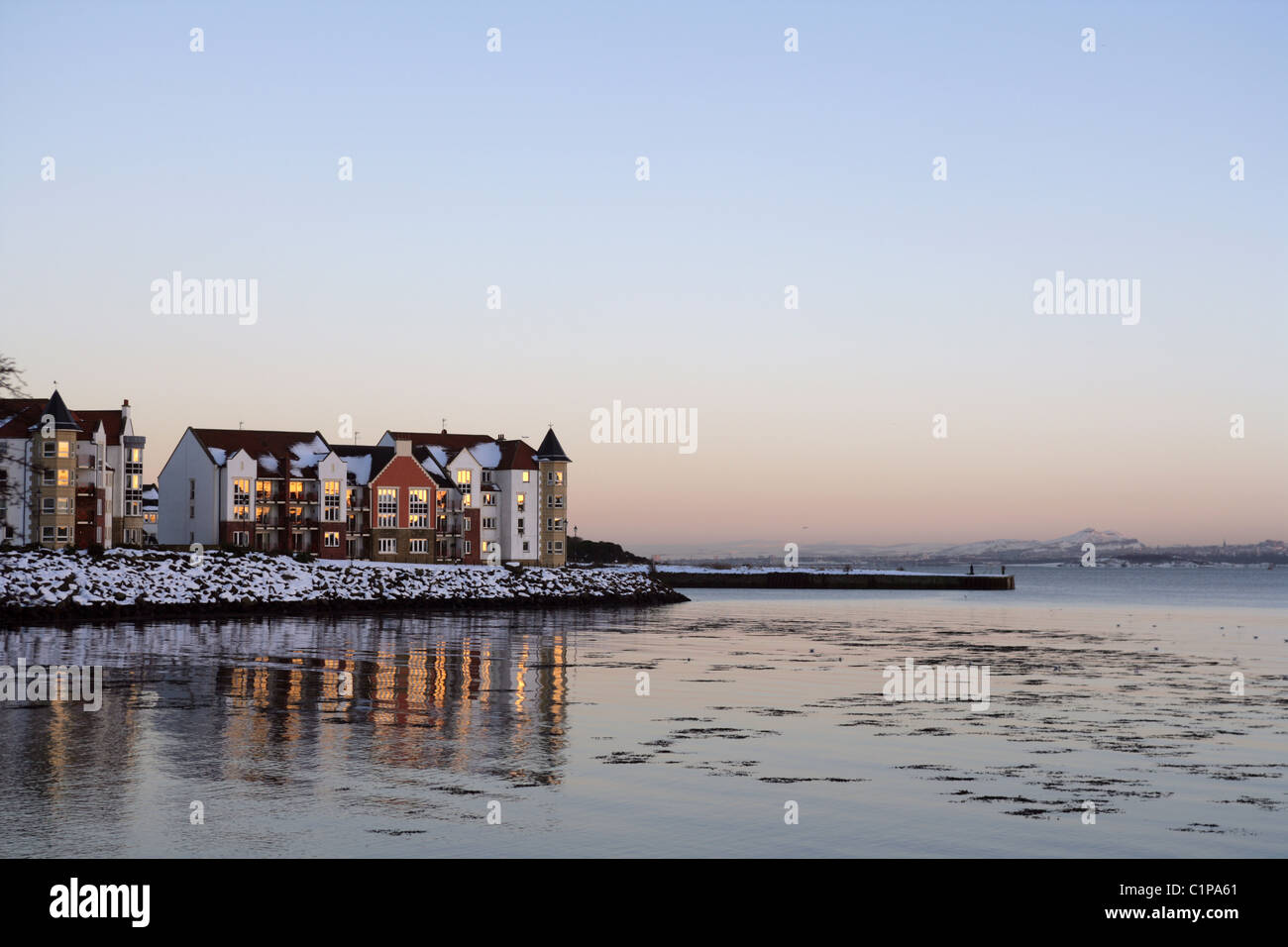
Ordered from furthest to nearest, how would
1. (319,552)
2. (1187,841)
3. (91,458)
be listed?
(319,552) → (91,458) → (1187,841)

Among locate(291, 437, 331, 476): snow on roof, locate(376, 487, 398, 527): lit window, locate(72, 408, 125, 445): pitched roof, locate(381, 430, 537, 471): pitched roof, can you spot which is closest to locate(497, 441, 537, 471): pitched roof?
locate(381, 430, 537, 471): pitched roof

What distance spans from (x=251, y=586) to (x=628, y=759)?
57120mm

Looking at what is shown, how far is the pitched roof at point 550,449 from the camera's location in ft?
374

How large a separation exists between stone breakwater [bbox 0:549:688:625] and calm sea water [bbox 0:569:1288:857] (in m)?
23.5

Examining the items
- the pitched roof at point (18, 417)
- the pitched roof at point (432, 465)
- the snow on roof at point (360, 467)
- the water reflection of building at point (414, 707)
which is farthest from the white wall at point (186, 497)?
the water reflection of building at point (414, 707)

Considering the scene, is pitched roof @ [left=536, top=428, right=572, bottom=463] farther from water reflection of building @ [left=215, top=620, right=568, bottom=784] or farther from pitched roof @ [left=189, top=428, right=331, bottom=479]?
water reflection of building @ [left=215, top=620, right=568, bottom=784]

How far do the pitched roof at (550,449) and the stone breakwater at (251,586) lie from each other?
58.3 ft

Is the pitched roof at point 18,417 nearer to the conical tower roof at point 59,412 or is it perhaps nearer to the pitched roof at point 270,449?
the conical tower roof at point 59,412
